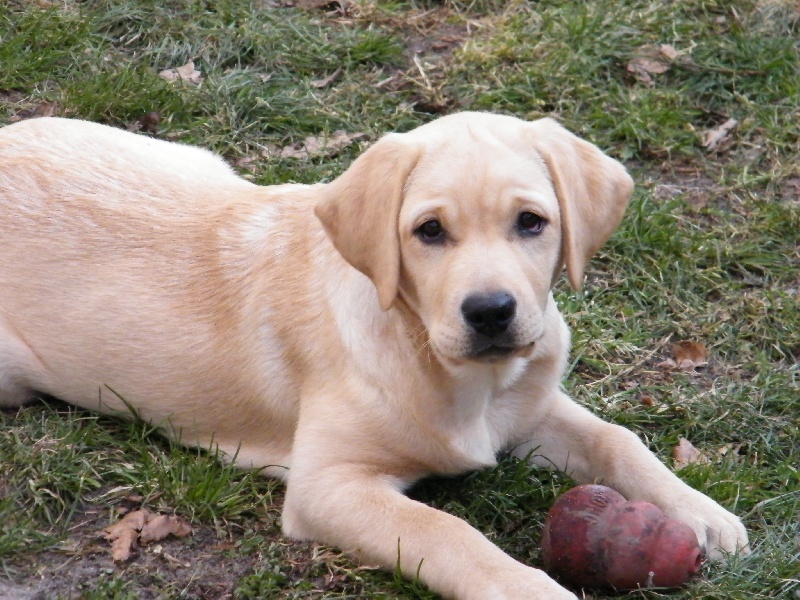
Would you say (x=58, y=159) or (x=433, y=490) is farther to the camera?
(x=58, y=159)

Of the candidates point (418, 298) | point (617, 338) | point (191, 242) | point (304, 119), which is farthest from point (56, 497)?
point (304, 119)

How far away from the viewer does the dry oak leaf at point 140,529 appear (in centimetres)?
433

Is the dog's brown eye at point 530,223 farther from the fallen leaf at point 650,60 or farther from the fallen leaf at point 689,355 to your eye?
the fallen leaf at point 650,60

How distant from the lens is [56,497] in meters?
4.52

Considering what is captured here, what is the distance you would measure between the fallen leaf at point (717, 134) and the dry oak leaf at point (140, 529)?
14.0 ft

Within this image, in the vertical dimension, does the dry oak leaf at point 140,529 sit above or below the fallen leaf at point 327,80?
below

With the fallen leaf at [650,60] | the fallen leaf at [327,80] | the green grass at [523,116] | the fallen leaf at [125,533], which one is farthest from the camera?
the fallen leaf at [650,60]

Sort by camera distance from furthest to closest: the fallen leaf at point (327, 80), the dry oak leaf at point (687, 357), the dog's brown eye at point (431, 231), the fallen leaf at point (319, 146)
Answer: the fallen leaf at point (327, 80), the fallen leaf at point (319, 146), the dry oak leaf at point (687, 357), the dog's brown eye at point (431, 231)

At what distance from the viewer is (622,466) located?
469 cm

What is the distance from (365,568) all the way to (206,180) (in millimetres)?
2062

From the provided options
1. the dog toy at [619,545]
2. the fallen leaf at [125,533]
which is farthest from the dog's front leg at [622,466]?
the fallen leaf at [125,533]

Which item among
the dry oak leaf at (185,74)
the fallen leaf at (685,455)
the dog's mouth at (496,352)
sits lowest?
the fallen leaf at (685,455)

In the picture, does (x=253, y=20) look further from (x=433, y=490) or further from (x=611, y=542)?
(x=611, y=542)

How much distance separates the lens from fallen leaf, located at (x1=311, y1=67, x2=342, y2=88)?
7555 millimetres
